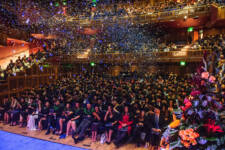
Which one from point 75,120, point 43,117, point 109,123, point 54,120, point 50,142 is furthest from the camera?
point 43,117

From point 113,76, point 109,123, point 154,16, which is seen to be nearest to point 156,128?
point 109,123

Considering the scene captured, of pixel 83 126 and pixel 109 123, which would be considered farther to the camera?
pixel 83 126

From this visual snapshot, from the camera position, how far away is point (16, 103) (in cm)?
681

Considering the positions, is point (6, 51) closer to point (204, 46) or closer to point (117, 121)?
point (117, 121)

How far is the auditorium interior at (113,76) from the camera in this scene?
1.94m

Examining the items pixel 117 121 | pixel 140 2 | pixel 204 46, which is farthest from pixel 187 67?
pixel 117 121

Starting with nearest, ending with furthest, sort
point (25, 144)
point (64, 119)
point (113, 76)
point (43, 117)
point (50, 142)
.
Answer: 1. point (25, 144)
2. point (50, 142)
3. point (64, 119)
4. point (43, 117)
5. point (113, 76)

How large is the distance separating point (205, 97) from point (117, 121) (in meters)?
3.31

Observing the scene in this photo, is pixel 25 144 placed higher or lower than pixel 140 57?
lower

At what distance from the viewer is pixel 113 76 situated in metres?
12.7

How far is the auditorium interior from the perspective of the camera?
194cm

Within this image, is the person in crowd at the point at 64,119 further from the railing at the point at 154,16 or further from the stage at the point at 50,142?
the railing at the point at 154,16

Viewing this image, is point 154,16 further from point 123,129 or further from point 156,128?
point 123,129

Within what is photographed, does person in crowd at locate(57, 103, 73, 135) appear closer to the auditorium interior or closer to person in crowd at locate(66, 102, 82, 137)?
the auditorium interior
